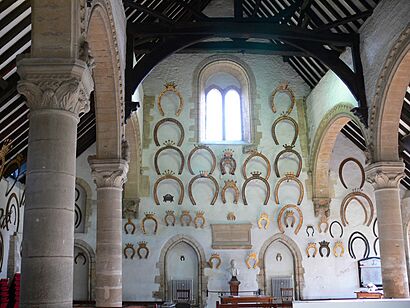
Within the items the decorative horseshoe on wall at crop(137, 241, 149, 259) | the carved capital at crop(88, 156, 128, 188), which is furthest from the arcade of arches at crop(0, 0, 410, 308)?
the carved capital at crop(88, 156, 128, 188)

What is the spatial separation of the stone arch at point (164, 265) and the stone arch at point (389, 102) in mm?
5618

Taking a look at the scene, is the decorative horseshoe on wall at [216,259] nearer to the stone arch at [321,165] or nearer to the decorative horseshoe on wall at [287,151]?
the decorative horseshoe on wall at [287,151]

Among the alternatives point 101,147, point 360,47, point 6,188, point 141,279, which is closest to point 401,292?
point 360,47

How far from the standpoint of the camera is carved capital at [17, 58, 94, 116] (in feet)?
15.5

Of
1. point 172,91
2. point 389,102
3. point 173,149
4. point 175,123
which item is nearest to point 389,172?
point 389,102

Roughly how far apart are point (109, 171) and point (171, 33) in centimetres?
310

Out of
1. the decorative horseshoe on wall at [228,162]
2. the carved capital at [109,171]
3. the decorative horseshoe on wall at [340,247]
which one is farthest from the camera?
A: the decorative horseshoe on wall at [228,162]

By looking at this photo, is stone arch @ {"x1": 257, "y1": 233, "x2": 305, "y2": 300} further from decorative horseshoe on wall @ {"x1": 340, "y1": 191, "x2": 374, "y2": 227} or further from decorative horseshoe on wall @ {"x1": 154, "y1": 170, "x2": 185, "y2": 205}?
decorative horseshoe on wall @ {"x1": 154, "y1": 170, "x2": 185, "y2": 205}

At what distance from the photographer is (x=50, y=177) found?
179 inches

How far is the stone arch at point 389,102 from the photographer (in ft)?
29.3

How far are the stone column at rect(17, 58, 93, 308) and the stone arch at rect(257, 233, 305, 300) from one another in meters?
9.70

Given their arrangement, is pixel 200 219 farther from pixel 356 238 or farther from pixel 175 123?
pixel 356 238

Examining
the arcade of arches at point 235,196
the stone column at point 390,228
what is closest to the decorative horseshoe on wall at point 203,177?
the arcade of arches at point 235,196

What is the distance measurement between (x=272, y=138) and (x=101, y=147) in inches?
277
